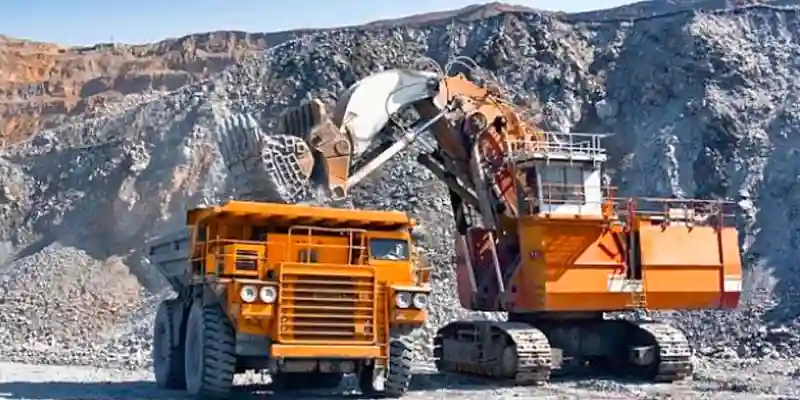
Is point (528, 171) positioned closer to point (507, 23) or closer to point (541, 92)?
point (541, 92)

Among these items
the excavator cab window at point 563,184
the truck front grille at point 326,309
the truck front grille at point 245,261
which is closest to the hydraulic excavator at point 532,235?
the excavator cab window at point 563,184

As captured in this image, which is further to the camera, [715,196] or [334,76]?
[334,76]

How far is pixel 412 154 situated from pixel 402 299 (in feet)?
57.0

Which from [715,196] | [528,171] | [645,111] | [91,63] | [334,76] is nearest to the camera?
[528,171]

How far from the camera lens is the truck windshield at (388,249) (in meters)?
15.0

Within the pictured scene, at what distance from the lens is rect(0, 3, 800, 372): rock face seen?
29.3 meters

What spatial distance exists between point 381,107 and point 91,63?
3886 centimetres

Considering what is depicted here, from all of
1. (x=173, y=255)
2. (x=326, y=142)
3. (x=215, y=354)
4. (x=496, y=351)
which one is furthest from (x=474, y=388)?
(x=173, y=255)

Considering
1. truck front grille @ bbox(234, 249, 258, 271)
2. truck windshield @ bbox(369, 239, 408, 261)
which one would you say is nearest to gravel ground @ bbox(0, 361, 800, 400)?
truck windshield @ bbox(369, 239, 408, 261)

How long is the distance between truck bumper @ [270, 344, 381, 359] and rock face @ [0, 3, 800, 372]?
37.4 ft

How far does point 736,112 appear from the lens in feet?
106

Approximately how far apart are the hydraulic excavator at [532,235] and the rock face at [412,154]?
295 inches

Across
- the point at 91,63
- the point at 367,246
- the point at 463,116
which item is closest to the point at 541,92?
the point at 463,116

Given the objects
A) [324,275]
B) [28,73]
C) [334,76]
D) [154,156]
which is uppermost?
[28,73]
